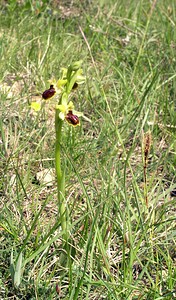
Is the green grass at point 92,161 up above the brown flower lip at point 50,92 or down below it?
below

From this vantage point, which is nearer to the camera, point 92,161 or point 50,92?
point 50,92

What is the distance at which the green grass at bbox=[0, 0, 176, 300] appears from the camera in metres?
1.68

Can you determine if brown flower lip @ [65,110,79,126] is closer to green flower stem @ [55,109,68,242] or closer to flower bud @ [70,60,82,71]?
green flower stem @ [55,109,68,242]

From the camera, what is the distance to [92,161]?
85.5 inches

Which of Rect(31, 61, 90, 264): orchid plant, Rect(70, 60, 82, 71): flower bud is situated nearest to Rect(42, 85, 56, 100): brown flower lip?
Rect(31, 61, 90, 264): orchid plant

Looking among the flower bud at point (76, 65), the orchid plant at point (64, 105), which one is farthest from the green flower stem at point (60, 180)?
the flower bud at point (76, 65)

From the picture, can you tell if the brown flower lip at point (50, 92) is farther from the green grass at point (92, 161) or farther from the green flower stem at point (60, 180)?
the green grass at point (92, 161)

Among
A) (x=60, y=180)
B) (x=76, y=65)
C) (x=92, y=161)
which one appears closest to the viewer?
(x=76, y=65)

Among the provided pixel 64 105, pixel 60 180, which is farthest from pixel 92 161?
pixel 64 105

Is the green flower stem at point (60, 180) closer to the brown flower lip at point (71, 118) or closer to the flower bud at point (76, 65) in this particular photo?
the brown flower lip at point (71, 118)

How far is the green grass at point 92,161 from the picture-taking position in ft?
5.52

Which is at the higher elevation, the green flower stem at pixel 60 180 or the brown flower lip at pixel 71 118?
the brown flower lip at pixel 71 118

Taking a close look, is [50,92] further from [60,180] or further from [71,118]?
[60,180]

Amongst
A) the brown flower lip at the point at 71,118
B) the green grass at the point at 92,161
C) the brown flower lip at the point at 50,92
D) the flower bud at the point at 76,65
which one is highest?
the flower bud at the point at 76,65
